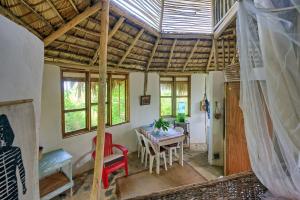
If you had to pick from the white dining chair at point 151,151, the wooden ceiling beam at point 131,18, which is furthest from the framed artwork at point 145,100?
the wooden ceiling beam at point 131,18

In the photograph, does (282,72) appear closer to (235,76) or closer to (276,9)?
(276,9)

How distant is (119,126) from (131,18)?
8.52 feet

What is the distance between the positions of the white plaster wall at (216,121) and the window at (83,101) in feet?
7.38

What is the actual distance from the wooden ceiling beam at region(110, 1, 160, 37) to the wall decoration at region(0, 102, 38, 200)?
212 cm

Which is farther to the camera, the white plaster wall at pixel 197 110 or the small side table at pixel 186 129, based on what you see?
the white plaster wall at pixel 197 110

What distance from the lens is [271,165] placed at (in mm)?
1421

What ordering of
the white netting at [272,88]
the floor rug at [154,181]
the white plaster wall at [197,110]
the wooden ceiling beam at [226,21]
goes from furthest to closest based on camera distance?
the white plaster wall at [197,110]
the floor rug at [154,181]
the wooden ceiling beam at [226,21]
the white netting at [272,88]

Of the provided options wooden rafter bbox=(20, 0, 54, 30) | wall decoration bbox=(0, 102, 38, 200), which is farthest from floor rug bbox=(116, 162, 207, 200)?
wooden rafter bbox=(20, 0, 54, 30)

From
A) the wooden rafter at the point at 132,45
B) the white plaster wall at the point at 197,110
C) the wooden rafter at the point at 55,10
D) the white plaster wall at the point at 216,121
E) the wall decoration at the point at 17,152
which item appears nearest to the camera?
the wall decoration at the point at 17,152

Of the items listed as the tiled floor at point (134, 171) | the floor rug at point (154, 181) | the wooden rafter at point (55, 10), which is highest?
the wooden rafter at point (55, 10)

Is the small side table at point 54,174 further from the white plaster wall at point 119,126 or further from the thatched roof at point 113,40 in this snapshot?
the thatched roof at point 113,40

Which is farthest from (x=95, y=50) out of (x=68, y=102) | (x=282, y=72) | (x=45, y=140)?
(x=282, y=72)

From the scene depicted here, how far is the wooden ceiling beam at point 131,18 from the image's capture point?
127 inches

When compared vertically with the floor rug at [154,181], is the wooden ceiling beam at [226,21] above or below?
above
